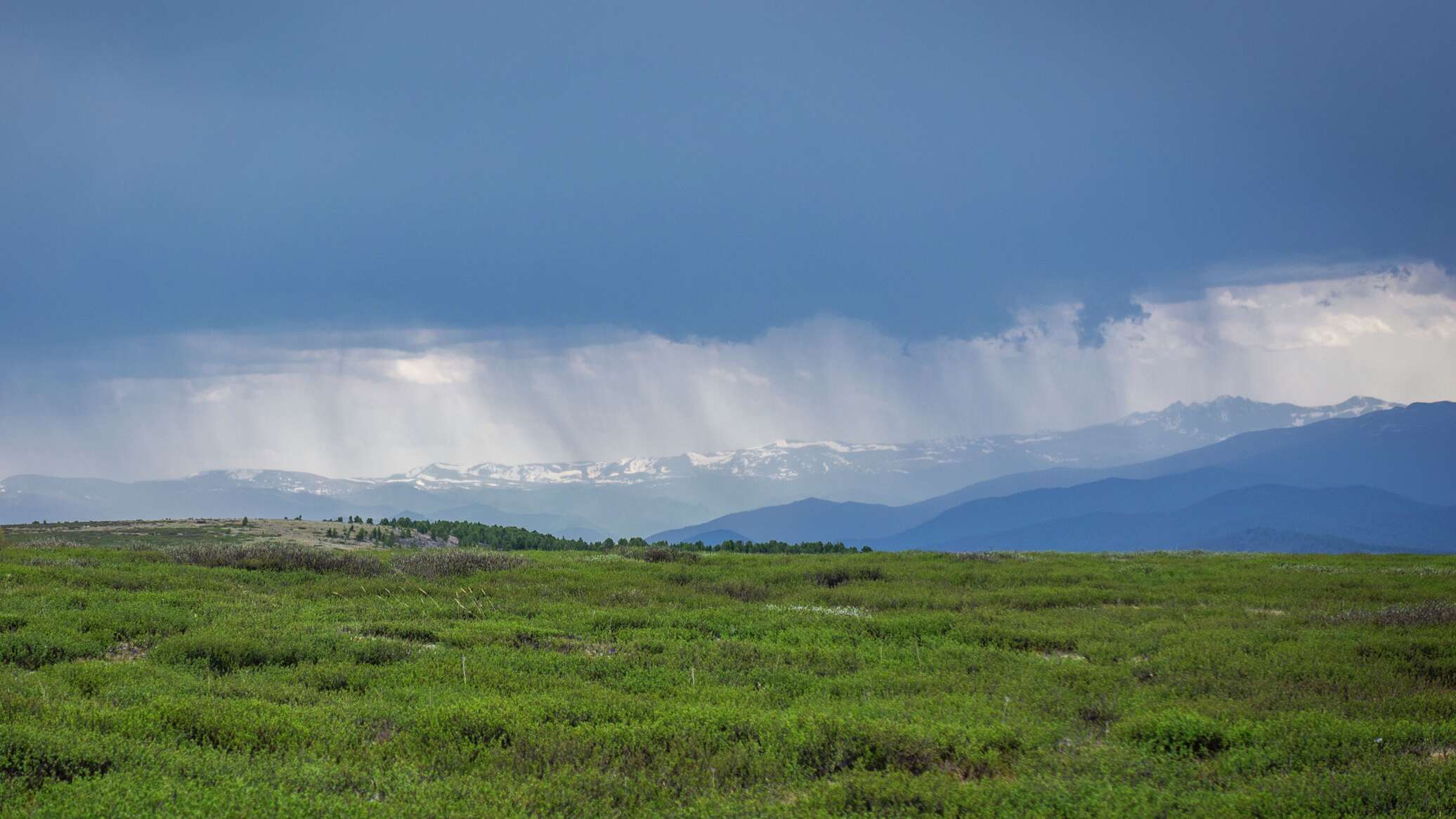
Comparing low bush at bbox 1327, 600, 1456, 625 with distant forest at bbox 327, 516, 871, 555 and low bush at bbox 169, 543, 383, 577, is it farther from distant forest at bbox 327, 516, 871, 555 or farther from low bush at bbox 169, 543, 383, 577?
low bush at bbox 169, 543, 383, 577

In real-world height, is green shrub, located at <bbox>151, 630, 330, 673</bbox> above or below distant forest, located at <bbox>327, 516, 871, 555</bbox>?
above

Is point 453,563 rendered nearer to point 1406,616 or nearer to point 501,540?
point 501,540

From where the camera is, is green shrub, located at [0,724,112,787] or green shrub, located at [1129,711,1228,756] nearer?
green shrub, located at [0,724,112,787]

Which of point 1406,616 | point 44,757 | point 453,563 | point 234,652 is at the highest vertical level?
point 44,757

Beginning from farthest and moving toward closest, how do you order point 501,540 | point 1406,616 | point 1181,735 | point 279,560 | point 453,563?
point 501,540 < point 453,563 < point 279,560 < point 1406,616 < point 1181,735

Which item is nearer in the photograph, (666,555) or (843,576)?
(843,576)

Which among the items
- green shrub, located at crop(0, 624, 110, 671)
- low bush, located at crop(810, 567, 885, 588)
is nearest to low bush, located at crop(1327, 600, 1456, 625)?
low bush, located at crop(810, 567, 885, 588)

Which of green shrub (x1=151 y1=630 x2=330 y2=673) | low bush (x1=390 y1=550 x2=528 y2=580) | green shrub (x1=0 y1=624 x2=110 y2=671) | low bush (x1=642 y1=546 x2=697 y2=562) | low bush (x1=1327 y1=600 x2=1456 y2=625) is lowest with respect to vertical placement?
low bush (x1=1327 y1=600 x2=1456 y2=625)

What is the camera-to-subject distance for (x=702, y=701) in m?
12.3

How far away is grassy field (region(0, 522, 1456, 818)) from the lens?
8.57 m

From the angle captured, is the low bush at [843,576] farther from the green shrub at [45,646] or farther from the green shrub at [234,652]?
the green shrub at [45,646]

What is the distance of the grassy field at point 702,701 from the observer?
857cm

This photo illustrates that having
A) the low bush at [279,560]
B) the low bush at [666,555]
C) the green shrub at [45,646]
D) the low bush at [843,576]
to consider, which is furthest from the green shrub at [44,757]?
the low bush at [666,555]

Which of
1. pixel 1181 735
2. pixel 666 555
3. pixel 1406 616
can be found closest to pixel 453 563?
pixel 666 555
